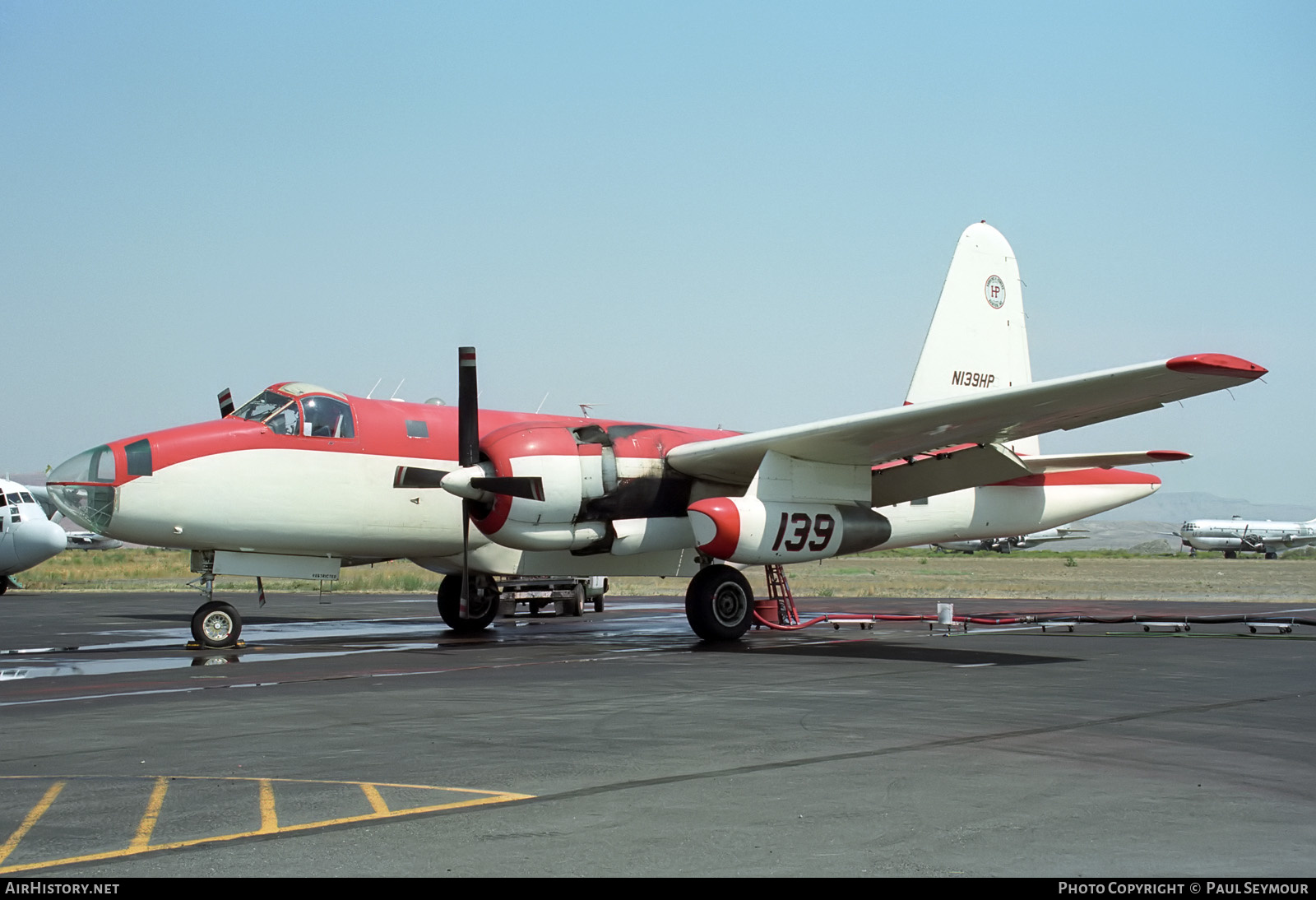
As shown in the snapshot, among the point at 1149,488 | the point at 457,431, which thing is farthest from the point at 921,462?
the point at 457,431

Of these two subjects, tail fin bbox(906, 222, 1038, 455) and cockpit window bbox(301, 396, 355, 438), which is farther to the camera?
tail fin bbox(906, 222, 1038, 455)

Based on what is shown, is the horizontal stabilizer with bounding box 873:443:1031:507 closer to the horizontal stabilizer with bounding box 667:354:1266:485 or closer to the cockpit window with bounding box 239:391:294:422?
the horizontal stabilizer with bounding box 667:354:1266:485

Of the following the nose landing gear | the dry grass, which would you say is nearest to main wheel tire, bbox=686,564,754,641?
the nose landing gear

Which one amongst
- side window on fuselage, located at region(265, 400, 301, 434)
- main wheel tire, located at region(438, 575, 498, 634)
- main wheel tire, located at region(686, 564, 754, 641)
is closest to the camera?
side window on fuselage, located at region(265, 400, 301, 434)

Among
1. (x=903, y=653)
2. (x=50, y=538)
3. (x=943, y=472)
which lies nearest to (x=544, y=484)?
(x=903, y=653)

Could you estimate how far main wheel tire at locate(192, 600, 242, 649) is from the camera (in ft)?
57.3

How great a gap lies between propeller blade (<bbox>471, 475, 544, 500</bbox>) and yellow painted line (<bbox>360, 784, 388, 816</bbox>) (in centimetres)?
1090

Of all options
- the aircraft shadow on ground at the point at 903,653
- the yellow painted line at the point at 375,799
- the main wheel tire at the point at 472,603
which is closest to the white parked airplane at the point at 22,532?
the main wheel tire at the point at 472,603

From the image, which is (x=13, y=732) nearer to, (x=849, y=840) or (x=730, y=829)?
(x=730, y=829)

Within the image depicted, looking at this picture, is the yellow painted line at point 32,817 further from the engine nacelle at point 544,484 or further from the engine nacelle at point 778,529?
the engine nacelle at point 778,529

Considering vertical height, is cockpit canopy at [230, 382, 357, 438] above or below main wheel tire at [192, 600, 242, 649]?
above

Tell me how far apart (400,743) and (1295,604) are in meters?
29.7

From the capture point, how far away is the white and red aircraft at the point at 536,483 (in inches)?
675

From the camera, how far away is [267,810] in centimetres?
655
